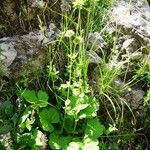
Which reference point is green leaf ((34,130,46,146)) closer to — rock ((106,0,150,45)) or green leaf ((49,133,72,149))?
green leaf ((49,133,72,149))

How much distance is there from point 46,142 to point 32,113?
26cm

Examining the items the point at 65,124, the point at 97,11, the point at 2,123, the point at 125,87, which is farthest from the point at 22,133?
the point at 97,11

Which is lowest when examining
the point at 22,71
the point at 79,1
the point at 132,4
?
the point at 22,71

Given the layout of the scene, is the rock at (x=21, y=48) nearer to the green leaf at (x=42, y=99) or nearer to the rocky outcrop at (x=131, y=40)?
the green leaf at (x=42, y=99)

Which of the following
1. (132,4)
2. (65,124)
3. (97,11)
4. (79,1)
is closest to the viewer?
(79,1)

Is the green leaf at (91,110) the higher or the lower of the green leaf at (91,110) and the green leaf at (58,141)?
the higher

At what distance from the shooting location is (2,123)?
2.96 m

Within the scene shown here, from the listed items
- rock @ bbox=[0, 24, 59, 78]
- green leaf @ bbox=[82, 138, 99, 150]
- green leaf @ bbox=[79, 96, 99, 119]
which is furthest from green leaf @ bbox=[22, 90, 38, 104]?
green leaf @ bbox=[82, 138, 99, 150]

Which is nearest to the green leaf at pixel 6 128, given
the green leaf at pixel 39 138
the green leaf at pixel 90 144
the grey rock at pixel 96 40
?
the green leaf at pixel 39 138

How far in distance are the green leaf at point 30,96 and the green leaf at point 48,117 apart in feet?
0.39

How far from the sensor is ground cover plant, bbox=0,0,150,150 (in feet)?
9.66

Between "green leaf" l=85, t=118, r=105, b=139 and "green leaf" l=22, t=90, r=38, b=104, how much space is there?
483 mm

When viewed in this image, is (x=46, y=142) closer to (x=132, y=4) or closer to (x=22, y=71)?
(x=22, y=71)

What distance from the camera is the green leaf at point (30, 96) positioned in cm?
297
